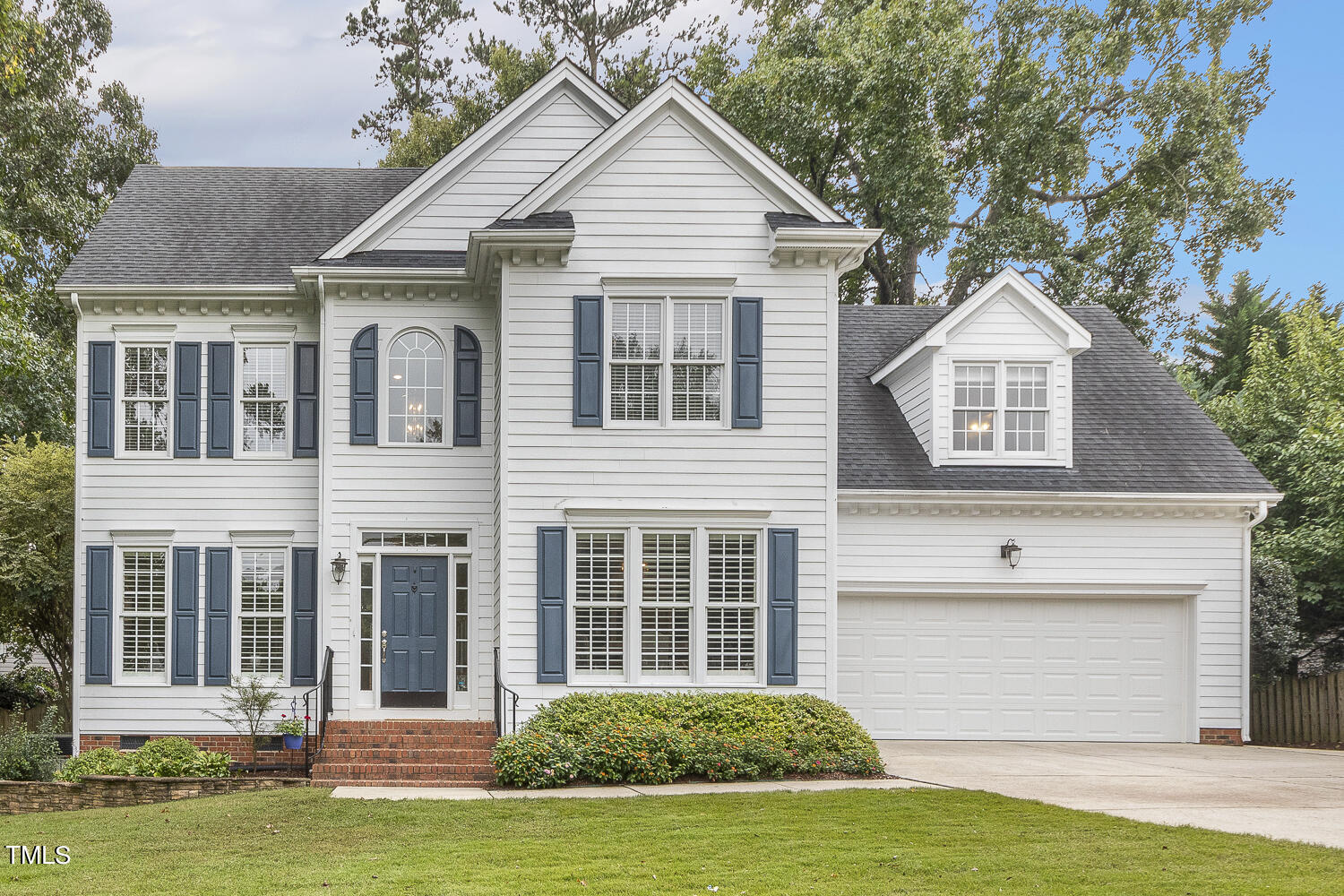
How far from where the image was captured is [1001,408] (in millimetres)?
16453

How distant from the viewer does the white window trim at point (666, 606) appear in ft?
43.3

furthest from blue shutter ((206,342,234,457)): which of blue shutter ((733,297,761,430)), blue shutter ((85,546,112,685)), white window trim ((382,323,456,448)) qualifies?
blue shutter ((733,297,761,430))

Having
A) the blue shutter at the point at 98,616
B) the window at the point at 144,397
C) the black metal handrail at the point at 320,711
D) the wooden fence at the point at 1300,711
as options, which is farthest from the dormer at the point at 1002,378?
the blue shutter at the point at 98,616

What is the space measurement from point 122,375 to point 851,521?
10147 mm

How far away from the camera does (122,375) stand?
1512 centimetres

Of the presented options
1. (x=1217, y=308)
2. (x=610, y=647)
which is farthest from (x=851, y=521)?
(x=1217, y=308)

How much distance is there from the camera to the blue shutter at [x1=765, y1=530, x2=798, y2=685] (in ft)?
43.4

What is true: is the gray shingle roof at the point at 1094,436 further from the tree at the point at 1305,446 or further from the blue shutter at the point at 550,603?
the blue shutter at the point at 550,603

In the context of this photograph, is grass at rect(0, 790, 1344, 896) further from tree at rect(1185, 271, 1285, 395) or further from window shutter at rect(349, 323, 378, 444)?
tree at rect(1185, 271, 1285, 395)

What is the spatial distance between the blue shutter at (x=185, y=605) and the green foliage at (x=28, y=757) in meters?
1.69

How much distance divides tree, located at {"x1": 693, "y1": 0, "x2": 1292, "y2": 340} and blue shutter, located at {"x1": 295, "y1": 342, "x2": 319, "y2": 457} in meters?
14.5

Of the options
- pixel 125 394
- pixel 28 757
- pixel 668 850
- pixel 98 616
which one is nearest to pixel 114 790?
pixel 28 757

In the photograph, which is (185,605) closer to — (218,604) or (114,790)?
(218,604)

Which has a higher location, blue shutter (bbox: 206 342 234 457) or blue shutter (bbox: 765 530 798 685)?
blue shutter (bbox: 206 342 234 457)
